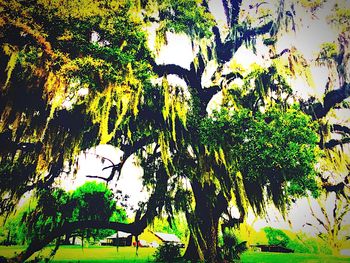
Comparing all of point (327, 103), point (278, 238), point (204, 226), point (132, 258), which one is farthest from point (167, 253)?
point (278, 238)

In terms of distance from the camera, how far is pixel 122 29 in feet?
18.0

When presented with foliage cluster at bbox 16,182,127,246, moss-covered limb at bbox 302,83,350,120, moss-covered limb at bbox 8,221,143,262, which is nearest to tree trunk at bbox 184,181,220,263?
moss-covered limb at bbox 8,221,143,262

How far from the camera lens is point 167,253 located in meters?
8.13

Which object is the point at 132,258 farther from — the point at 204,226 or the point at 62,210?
the point at 204,226

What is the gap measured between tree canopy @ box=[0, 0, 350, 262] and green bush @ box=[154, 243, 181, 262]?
56.0 inches

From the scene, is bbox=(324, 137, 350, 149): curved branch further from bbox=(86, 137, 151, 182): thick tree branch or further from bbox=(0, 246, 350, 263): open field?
bbox=(86, 137, 151, 182): thick tree branch

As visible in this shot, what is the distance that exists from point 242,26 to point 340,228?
6.42m

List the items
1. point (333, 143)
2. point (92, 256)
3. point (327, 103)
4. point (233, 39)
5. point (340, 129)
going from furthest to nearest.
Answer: point (92, 256), point (340, 129), point (333, 143), point (233, 39), point (327, 103)

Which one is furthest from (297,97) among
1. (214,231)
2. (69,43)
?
(69,43)

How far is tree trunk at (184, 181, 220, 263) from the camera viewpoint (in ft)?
21.2

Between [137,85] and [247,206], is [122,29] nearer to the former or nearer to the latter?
[137,85]

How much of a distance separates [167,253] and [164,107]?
15.0ft

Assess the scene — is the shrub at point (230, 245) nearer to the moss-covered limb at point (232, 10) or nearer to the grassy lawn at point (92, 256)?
the grassy lawn at point (92, 256)

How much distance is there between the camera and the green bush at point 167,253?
801cm
